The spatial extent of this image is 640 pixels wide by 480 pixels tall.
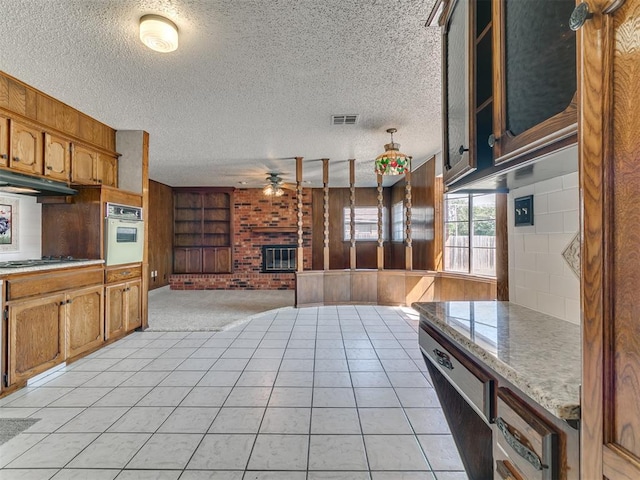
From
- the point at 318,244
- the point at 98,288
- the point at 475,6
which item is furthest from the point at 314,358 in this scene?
the point at 318,244

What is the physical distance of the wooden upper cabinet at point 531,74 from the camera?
875 mm

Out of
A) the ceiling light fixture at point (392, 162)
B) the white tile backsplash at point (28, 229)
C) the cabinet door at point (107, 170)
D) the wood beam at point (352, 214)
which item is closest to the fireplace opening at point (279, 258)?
the wood beam at point (352, 214)

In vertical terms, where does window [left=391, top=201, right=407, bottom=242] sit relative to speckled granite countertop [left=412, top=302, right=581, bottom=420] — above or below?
above

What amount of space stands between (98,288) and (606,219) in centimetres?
367

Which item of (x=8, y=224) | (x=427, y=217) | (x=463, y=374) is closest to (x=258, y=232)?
(x=427, y=217)

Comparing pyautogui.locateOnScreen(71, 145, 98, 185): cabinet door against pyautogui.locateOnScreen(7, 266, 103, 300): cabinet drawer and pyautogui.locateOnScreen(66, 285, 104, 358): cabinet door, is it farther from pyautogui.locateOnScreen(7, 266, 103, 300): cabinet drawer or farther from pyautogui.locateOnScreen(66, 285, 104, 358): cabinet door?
pyautogui.locateOnScreen(66, 285, 104, 358): cabinet door

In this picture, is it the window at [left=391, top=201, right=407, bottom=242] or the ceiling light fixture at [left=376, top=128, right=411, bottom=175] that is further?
the window at [left=391, top=201, right=407, bottom=242]

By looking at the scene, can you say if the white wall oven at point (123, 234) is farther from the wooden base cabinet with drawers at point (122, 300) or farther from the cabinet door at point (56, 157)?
the cabinet door at point (56, 157)

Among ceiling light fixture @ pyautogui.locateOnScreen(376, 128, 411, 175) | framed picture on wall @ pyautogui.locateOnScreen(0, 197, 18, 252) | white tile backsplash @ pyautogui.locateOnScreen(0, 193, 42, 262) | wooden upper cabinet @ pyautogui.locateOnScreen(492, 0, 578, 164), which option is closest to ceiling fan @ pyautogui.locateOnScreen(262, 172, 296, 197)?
ceiling light fixture @ pyautogui.locateOnScreen(376, 128, 411, 175)

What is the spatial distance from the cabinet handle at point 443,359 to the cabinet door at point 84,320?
9.78 feet

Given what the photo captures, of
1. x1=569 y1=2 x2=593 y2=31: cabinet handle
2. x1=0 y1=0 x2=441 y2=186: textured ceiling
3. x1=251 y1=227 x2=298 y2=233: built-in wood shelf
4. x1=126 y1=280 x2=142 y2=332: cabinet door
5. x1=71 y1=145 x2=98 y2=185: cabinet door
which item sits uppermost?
x1=0 y1=0 x2=441 y2=186: textured ceiling

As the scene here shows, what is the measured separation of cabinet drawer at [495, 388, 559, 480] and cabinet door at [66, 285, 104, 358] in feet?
10.5

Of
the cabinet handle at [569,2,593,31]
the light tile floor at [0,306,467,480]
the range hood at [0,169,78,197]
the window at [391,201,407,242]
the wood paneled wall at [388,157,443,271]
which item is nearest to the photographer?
the cabinet handle at [569,2,593,31]

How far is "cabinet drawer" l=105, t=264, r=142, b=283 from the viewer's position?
3.20 metres
